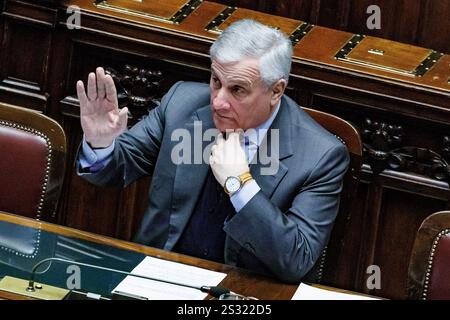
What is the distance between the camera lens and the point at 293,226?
3.94 meters

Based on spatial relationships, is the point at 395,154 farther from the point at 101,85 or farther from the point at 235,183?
the point at 101,85

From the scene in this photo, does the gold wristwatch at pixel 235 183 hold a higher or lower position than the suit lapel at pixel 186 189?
higher

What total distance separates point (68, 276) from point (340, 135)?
3.38 ft

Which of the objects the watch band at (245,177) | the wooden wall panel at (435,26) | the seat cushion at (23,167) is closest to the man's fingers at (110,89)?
the seat cushion at (23,167)

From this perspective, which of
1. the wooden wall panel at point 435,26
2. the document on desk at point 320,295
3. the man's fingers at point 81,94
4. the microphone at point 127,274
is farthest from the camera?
the wooden wall panel at point 435,26

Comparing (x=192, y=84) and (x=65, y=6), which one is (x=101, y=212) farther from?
(x=192, y=84)

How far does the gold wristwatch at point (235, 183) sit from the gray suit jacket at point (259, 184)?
0.19ft

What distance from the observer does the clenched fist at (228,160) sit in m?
3.98

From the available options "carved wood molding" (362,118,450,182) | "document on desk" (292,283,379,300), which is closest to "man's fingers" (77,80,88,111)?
"document on desk" (292,283,379,300)

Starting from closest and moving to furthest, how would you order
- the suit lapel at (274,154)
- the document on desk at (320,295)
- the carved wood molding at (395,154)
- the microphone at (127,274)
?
1. the microphone at (127,274)
2. the document on desk at (320,295)
3. the suit lapel at (274,154)
4. the carved wood molding at (395,154)

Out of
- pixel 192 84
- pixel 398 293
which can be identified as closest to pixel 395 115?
pixel 398 293

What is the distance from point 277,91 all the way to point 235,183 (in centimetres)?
33

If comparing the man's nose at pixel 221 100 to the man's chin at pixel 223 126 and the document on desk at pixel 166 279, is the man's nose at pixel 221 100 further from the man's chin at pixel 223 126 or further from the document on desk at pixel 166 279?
the document on desk at pixel 166 279

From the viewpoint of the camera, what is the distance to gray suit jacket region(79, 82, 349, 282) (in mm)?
3930
